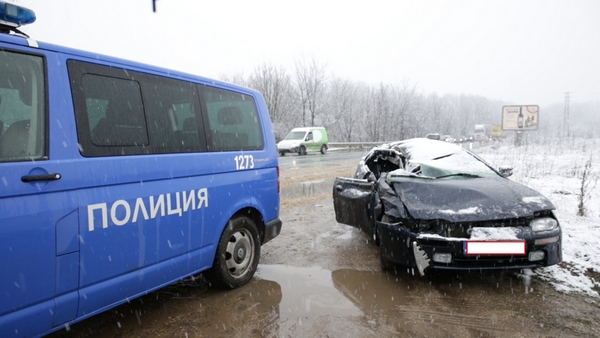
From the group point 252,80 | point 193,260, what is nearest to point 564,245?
point 193,260

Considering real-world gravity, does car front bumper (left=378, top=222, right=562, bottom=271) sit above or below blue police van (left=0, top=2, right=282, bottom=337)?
below

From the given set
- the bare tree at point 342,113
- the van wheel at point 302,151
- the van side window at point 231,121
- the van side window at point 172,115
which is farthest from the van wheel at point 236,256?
the bare tree at point 342,113

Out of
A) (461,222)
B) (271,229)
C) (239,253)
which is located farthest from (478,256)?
(239,253)

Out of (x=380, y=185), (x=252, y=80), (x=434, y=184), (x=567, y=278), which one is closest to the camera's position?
(x=567, y=278)

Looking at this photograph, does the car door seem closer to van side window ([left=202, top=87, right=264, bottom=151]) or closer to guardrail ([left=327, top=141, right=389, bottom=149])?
van side window ([left=202, top=87, right=264, bottom=151])

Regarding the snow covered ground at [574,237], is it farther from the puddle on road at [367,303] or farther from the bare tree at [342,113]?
the bare tree at [342,113]

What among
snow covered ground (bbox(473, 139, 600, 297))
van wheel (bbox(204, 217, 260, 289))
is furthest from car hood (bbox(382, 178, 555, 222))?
van wheel (bbox(204, 217, 260, 289))

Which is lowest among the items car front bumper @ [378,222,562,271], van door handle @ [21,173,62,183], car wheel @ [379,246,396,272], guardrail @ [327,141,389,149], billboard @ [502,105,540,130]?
car wheel @ [379,246,396,272]

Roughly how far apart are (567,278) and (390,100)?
5116 cm

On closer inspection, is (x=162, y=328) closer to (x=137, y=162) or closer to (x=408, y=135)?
(x=137, y=162)

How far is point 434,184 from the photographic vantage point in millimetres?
4184

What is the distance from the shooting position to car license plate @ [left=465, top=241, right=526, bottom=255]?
3.45 metres

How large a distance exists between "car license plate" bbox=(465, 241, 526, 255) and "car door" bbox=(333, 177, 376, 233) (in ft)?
4.38

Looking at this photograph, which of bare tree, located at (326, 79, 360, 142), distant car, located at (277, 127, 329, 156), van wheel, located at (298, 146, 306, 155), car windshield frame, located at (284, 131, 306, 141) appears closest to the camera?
distant car, located at (277, 127, 329, 156)
